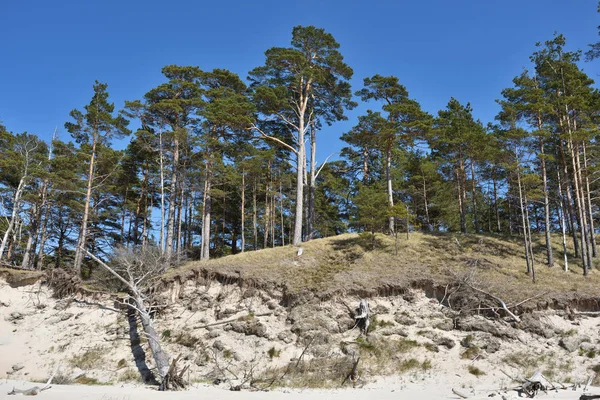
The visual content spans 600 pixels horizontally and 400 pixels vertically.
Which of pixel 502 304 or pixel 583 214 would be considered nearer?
pixel 502 304

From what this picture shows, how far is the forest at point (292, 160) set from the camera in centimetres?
2419

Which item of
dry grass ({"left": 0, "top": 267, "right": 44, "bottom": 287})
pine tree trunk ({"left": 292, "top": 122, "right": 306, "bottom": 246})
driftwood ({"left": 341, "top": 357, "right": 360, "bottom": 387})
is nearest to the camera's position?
driftwood ({"left": 341, "top": 357, "right": 360, "bottom": 387})

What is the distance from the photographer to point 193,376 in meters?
15.1

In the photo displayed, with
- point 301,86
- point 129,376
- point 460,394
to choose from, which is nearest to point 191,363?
point 129,376

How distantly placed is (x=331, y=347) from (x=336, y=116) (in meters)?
20.9

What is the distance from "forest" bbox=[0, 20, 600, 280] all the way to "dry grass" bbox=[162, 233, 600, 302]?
5.84 feet

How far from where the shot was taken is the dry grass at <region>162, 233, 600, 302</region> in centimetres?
1862

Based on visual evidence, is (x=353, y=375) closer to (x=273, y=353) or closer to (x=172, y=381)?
(x=273, y=353)

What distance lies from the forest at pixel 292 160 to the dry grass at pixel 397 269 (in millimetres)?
1780

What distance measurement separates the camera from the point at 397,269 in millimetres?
20562

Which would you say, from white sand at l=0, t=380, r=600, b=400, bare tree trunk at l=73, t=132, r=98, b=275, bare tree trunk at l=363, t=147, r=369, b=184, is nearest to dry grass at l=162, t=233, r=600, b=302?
white sand at l=0, t=380, r=600, b=400

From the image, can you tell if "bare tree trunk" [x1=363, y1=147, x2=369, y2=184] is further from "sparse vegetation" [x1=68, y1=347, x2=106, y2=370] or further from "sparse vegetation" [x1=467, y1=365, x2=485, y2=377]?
"sparse vegetation" [x1=68, y1=347, x2=106, y2=370]

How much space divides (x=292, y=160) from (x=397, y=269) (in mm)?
13263

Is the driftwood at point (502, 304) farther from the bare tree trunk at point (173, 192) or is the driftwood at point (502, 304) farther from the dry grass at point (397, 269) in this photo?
the bare tree trunk at point (173, 192)
